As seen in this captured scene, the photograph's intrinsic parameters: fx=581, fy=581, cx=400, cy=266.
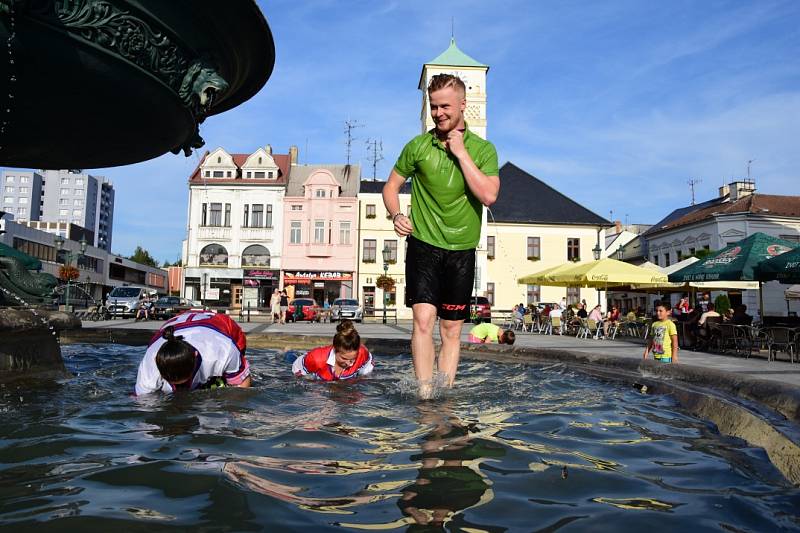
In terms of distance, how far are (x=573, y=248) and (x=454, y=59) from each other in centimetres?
1935

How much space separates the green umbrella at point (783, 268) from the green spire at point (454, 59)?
4056cm

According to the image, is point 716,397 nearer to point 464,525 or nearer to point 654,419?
point 654,419

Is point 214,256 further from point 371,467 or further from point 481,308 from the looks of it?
point 371,467

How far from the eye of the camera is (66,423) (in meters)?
2.68

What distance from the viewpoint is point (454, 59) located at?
50625mm

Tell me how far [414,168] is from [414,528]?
2753 mm

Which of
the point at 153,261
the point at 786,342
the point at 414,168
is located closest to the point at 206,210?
the point at 786,342

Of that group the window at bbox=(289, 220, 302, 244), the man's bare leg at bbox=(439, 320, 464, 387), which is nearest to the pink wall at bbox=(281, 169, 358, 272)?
the window at bbox=(289, 220, 302, 244)

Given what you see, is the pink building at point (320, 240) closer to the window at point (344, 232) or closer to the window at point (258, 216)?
the window at point (344, 232)

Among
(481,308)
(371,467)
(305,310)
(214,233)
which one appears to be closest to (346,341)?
(371,467)

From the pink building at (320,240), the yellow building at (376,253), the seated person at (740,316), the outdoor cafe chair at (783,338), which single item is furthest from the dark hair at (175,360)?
the pink building at (320,240)

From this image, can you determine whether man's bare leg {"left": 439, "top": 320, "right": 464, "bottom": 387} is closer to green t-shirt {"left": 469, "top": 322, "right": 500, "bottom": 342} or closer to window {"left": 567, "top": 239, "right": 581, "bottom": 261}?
green t-shirt {"left": 469, "top": 322, "right": 500, "bottom": 342}

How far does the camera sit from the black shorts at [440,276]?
3797 millimetres

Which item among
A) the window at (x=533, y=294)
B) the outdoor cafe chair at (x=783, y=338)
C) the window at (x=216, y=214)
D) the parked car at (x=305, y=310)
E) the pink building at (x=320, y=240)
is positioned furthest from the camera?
the window at (x=533, y=294)
